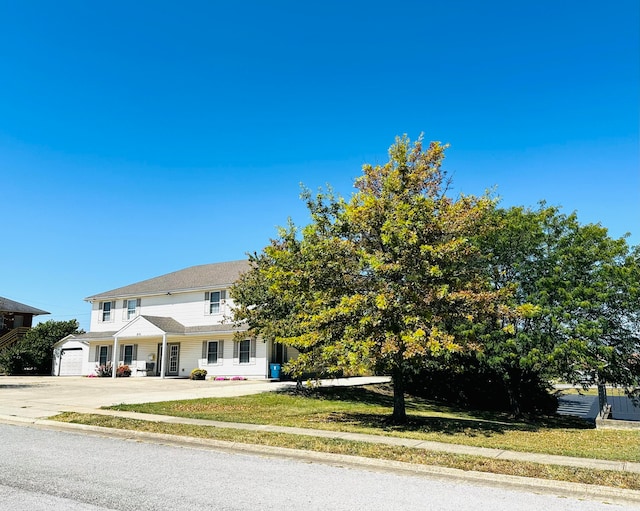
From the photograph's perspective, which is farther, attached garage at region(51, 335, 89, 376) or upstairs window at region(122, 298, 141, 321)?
attached garage at region(51, 335, 89, 376)

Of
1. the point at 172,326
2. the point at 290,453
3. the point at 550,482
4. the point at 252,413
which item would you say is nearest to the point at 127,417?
the point at 252,413

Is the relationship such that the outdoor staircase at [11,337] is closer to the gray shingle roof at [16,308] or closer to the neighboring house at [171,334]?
the gray shingle roof at [16,308]

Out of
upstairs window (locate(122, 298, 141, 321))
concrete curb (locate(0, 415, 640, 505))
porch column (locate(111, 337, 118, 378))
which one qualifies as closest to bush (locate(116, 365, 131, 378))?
porch column (locate(111, 337, 118, 378))

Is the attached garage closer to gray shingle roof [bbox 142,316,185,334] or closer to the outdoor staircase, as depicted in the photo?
the outdoor staircase

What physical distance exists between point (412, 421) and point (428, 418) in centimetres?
145

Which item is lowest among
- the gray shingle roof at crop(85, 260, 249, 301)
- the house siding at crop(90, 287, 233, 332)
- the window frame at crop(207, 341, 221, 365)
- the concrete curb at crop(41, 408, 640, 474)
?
the concrete curb at crop(41, 408, 640, 474)

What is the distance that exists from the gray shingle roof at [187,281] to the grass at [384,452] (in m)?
21.0

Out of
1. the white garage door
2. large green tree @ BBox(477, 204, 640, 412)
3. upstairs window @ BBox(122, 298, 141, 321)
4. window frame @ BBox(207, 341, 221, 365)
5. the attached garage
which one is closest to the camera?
large green tree @ BBox(477, 204, 640, 412)

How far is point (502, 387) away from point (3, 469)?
1854 cm

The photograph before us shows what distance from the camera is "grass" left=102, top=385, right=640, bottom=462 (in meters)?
11.5

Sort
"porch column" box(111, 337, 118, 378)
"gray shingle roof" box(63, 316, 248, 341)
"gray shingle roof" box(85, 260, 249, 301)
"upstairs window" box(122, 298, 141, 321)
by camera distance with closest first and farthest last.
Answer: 1. "gray shingle roof" box(63, 316, 248, 341)
2. "porch column" box(111, 337, 118, 378)
3. "gray shingle roof" box(85, 260, 249, 301)
4. "upstairs window" box(122, 298, 141, 321)

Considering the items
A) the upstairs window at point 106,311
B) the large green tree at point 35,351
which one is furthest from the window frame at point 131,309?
the large green tree at point 35,351

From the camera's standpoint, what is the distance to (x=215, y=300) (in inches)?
1355

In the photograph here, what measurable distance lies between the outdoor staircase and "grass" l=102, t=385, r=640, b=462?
1264 inches
